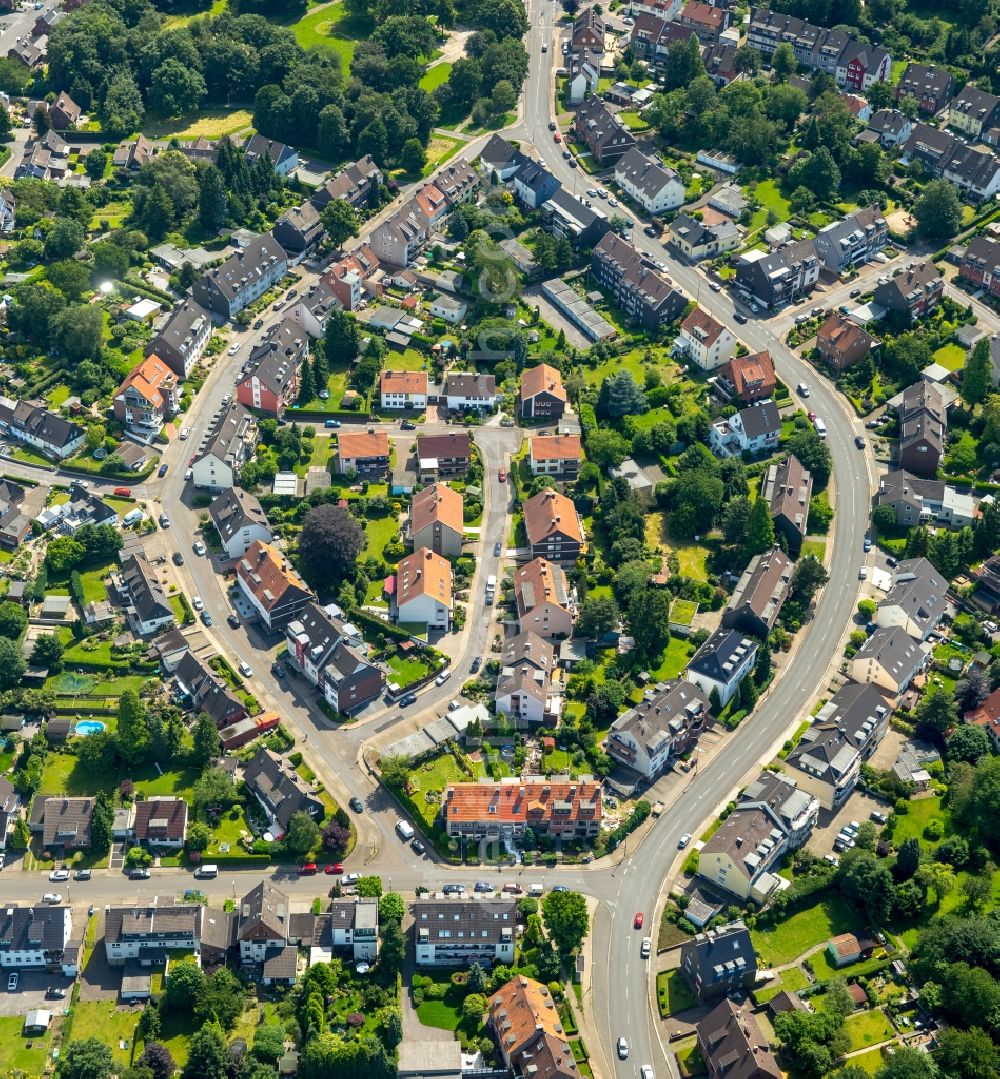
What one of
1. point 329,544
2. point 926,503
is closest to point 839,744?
point 926,503

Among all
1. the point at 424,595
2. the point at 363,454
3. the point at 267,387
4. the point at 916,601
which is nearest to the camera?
the point at 424,595

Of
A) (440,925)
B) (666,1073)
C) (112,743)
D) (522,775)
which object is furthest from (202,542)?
(666,1073)

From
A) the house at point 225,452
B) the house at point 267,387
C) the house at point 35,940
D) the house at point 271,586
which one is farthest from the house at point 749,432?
the house at point 35,940

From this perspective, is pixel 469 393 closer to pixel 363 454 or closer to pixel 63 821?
pixel 363 454

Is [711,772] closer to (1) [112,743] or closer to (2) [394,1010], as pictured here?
(2) [394,1010]

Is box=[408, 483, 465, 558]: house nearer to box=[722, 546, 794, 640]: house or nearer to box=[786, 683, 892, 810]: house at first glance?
box=[722, 546, 794, 640]: house

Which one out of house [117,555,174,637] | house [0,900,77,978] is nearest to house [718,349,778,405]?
house [117,555,174,637]
